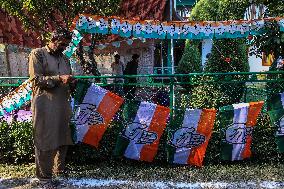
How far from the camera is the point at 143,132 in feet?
19.9

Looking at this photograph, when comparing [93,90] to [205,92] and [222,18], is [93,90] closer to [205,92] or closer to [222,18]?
[205,92]

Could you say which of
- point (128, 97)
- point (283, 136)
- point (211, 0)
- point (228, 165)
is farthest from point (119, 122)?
point (211, 0)

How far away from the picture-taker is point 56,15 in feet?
34.0

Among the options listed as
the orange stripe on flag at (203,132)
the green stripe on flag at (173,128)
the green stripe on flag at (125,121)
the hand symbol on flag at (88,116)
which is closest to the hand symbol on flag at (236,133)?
the orange stripe on flag at (203,132)

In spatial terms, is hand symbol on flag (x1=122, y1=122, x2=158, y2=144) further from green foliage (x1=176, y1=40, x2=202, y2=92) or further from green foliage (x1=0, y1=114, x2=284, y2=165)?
green foliage (x1=176, y1=40, x2=202, y2=92)

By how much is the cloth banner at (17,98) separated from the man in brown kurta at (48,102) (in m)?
0.52

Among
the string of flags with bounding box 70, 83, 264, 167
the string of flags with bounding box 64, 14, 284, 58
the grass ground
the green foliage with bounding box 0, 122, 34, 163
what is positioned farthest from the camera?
the string of flags with bounding box 64, 14, 284, 58

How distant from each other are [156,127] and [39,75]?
6.12 feet

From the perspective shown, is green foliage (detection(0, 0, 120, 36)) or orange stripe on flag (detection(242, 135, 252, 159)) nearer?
orange stripe on flag (detection(242, 135, 252, 159))

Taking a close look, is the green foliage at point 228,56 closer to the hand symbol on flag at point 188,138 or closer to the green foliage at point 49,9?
the green foliage at point 49,9

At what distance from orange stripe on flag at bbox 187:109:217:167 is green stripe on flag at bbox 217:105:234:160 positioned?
14cm

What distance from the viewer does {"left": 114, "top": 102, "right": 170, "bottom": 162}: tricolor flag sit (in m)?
6.06

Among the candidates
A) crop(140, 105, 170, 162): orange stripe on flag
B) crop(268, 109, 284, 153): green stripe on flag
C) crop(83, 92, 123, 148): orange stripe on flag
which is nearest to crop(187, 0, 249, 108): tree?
crop(268, 109, 284, 153): green stripe on flag

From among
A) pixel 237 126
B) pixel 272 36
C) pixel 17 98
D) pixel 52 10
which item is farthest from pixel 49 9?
pixel 237 126
